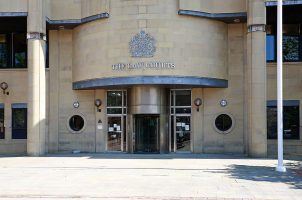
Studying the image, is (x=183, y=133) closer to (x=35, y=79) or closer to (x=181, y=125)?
(x=181, y=125)

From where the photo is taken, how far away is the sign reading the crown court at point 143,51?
25.3 m

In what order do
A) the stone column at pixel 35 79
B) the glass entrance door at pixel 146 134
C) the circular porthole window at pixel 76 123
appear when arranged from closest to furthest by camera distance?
the stone column at pixel 35 79
the glass entrance door at pixel 146 134
the circular porthole window at pixel 76 123

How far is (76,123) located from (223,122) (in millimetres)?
8927

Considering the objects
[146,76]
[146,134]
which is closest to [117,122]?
[146,134]

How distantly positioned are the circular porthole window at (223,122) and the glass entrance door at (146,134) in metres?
3.67

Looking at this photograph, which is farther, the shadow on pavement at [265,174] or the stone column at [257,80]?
the stone column at [257,80]

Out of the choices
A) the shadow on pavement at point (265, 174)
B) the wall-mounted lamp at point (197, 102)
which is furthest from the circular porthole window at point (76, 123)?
the shadow on pavement at point (265, 174)

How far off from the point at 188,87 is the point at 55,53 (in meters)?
8.48

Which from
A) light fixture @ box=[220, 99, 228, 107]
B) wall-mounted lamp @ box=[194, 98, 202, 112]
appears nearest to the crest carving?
wall-mounted lamp @ box=[194, 98, 202, 112]

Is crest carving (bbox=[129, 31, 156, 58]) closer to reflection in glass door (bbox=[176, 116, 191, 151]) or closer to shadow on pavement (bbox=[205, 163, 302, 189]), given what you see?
reflection in glass door (bbox=[176, 116, 191, 151])

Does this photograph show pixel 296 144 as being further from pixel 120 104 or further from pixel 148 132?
pixel 120 104

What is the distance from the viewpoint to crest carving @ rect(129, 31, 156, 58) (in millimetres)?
25453

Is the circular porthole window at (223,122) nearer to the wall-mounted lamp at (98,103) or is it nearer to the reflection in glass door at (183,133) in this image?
the reflection in glass door at (183,133)

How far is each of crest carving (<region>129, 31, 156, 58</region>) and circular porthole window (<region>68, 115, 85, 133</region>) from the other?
5768 millimetres
